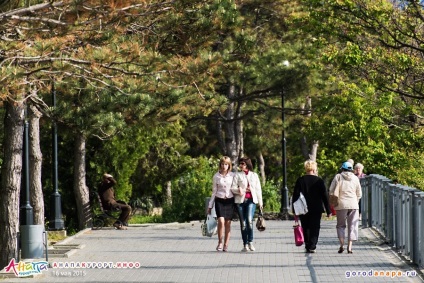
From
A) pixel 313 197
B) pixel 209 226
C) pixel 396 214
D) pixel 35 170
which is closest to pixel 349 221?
pixel 313 197

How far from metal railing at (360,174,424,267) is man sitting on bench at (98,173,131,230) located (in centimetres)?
603

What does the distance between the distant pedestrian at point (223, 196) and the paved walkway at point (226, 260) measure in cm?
48

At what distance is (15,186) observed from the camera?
20469mm

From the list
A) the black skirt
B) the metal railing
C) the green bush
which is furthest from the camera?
the green bush

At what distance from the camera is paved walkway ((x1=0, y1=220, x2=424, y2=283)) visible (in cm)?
1598

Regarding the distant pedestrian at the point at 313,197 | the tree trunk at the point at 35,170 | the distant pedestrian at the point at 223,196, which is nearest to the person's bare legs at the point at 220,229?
the distant pedestrian at the point at 223,196

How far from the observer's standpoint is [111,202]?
28.9 metres

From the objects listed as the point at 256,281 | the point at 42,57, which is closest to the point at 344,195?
the point at 256,281

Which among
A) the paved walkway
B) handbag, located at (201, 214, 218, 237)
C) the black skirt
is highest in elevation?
the black skirt

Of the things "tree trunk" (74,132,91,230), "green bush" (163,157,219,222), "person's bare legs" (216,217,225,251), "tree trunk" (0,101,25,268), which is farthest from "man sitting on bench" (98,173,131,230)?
"person's bare legs" (216,217,225,251)

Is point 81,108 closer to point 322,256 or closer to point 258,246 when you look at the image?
point 258,246

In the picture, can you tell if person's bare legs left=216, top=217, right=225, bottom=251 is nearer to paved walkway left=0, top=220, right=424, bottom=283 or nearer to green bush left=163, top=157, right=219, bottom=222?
paved walkway left=0, top=220, right=424, bottom=283

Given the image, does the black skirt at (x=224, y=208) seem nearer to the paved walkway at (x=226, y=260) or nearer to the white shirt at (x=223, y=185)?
the white shirt at (x=223, y=185)

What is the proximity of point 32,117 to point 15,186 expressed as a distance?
5757 millimetres
